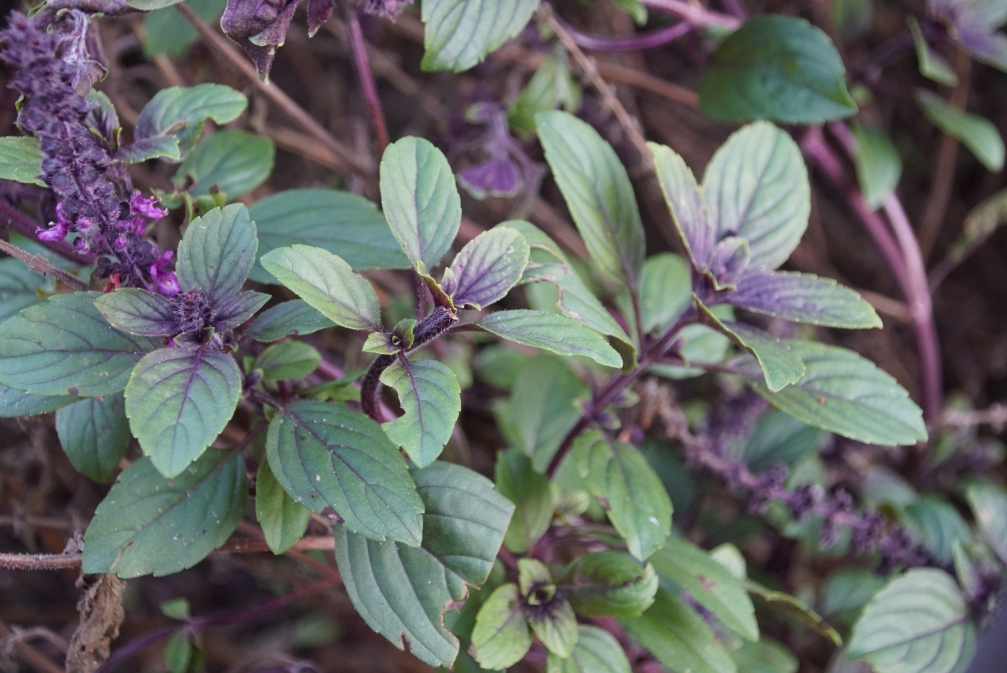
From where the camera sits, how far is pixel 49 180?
2.52 ft

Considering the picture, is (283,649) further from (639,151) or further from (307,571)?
(639,151)

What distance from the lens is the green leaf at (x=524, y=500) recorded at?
108 cm

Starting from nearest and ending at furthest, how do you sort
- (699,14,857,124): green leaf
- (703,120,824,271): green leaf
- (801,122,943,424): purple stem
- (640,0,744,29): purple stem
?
(703,120,824,271): green leaf → (699,14,857,124): green leaf → (640,0,744,29): purple stem → (801,122,943,424): purple stem

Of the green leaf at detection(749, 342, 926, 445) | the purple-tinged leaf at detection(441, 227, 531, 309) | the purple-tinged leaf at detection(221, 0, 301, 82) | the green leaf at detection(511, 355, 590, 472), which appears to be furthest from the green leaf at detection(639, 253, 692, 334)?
the purple-tinged leaf at detection(221, 0, 301, 82)

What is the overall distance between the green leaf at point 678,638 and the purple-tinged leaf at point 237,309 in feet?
2.29

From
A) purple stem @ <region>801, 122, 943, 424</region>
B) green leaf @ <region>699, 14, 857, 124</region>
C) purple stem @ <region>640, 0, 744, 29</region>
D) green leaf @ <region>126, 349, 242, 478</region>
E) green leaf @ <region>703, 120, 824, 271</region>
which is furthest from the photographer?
purple stem @ <region>801, 122, 943, 424</region>

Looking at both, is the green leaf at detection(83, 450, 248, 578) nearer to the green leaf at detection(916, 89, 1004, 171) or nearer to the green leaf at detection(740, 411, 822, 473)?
the green leaf at detection(740, 411, 822, 473)

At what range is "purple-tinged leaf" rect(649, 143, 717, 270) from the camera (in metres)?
1.03

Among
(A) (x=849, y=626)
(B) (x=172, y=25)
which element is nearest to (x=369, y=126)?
(B) (x=172, y=25)

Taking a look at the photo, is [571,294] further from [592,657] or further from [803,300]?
[592,657]

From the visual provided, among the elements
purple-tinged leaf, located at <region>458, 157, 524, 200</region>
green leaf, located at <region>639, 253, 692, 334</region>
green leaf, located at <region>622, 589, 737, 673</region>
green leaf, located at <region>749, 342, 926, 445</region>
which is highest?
purple-tinged leaf, located at <region>458, 157, 524, 200</region>

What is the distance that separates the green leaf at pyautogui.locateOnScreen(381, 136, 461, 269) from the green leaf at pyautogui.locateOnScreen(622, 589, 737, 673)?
62 cm

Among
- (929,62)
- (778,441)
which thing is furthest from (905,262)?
(778,441)

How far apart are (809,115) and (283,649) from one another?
1871 millimetres
